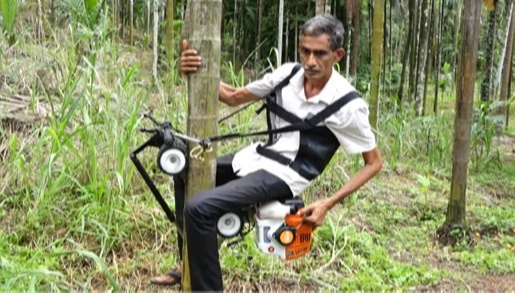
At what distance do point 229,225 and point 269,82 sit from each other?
903 mm

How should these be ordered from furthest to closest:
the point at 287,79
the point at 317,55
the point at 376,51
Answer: the point at 376,51, the point at 287,79, the point at 317,55

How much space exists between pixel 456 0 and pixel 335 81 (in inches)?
853

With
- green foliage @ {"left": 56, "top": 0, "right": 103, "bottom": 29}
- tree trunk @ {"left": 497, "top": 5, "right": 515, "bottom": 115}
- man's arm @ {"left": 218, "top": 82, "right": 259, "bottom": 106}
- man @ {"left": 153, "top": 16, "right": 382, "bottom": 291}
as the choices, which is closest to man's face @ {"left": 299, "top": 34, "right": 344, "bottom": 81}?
man @ {"left": 153, "top": 16, "right": 382, "bottom": 291}

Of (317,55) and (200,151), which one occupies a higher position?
(317,55)

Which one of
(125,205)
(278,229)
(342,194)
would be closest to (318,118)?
(342,194)

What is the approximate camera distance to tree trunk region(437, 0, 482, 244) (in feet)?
17.9

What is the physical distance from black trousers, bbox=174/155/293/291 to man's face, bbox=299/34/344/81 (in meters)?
0.63

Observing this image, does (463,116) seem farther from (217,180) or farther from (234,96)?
(217,180)

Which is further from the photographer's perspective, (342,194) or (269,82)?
(269,82)

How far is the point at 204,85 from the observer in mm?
2537

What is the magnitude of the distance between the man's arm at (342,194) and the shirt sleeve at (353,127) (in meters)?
0.09

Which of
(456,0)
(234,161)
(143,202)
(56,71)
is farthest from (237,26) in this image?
(234,161)

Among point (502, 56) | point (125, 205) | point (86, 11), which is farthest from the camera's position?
point (502, 56)

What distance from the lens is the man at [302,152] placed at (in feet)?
8.70
